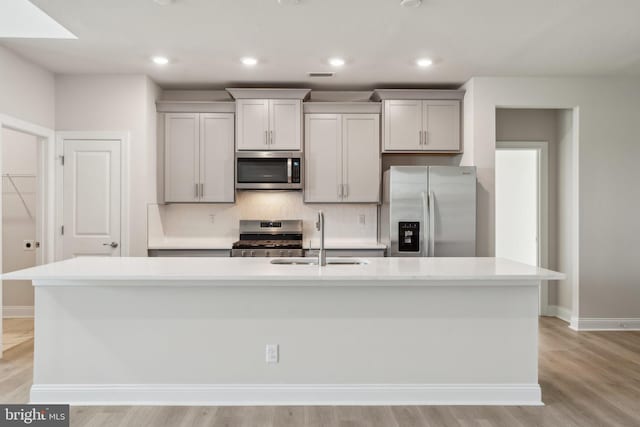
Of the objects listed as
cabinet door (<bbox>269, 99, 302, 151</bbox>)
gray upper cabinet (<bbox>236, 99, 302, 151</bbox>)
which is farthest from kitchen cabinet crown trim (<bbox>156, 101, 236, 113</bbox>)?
cabinet door (<bbox>269, 99, 302, 151</bbox>)

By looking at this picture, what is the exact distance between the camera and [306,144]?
4887 millimetres

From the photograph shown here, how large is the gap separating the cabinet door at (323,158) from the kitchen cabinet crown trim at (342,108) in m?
0.05

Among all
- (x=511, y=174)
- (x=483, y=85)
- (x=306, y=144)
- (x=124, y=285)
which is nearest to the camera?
(x=124, y=285)

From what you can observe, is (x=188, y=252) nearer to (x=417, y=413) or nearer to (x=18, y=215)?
(x=18, y=215)

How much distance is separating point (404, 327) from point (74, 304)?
203 centimetres

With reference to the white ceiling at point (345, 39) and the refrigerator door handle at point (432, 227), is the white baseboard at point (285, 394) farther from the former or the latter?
the white ceiling at point (345, 39)

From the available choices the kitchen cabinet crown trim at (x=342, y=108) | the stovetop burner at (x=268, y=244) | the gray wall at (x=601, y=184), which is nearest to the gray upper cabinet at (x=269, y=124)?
the kitchen cabinet crown trim at (x=342, y=108)

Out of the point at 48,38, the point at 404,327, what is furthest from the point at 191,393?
the point at 48,38

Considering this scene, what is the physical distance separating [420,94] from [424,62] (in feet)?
2.17

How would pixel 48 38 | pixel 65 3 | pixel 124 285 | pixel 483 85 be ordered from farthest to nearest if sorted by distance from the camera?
pixel 483 85 < pixel 48 38 < pixel 65 3 < pixel 124 285

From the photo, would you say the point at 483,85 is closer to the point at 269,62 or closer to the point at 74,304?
the point at 269,62

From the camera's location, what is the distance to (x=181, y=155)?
A: 15.9ft

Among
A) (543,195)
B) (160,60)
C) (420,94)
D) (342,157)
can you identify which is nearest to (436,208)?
(342,157)

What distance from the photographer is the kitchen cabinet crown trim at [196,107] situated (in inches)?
189
